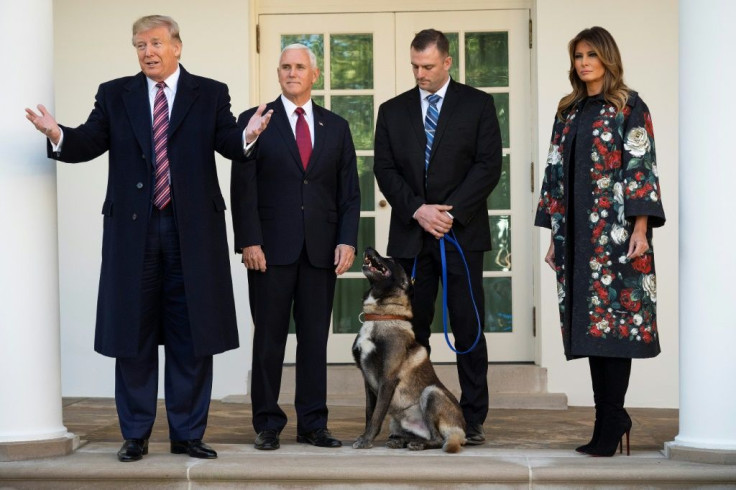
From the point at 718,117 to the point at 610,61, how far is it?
0.52 m

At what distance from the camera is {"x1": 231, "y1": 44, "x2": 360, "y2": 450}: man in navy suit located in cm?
504

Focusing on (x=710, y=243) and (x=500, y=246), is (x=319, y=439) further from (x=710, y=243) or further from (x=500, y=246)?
(x=500, y=246)

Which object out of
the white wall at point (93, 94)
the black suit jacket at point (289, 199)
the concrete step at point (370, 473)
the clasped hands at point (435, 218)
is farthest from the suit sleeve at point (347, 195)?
the white wall at point (93, 94)

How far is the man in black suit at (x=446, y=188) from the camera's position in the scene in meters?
5.23

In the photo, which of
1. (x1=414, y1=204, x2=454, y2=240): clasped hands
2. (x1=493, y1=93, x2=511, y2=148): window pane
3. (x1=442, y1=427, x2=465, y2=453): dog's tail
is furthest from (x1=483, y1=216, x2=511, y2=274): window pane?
(x1=442, y1=427, x2=465, y2=453): dog's tail

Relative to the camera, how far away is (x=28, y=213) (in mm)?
4918


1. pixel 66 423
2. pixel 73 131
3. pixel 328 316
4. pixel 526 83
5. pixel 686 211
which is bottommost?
pixel 66 423

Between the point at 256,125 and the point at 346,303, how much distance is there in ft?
8.94

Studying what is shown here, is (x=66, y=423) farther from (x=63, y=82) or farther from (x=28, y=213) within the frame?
(x=63, y=82)

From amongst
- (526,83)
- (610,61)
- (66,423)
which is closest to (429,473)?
(610,61)

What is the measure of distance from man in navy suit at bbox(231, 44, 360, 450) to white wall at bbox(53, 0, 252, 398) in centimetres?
181

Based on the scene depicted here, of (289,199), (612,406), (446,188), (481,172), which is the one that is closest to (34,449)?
(289,199)

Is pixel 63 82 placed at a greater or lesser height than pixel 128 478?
greater

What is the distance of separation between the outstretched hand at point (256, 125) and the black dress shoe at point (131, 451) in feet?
4.53
